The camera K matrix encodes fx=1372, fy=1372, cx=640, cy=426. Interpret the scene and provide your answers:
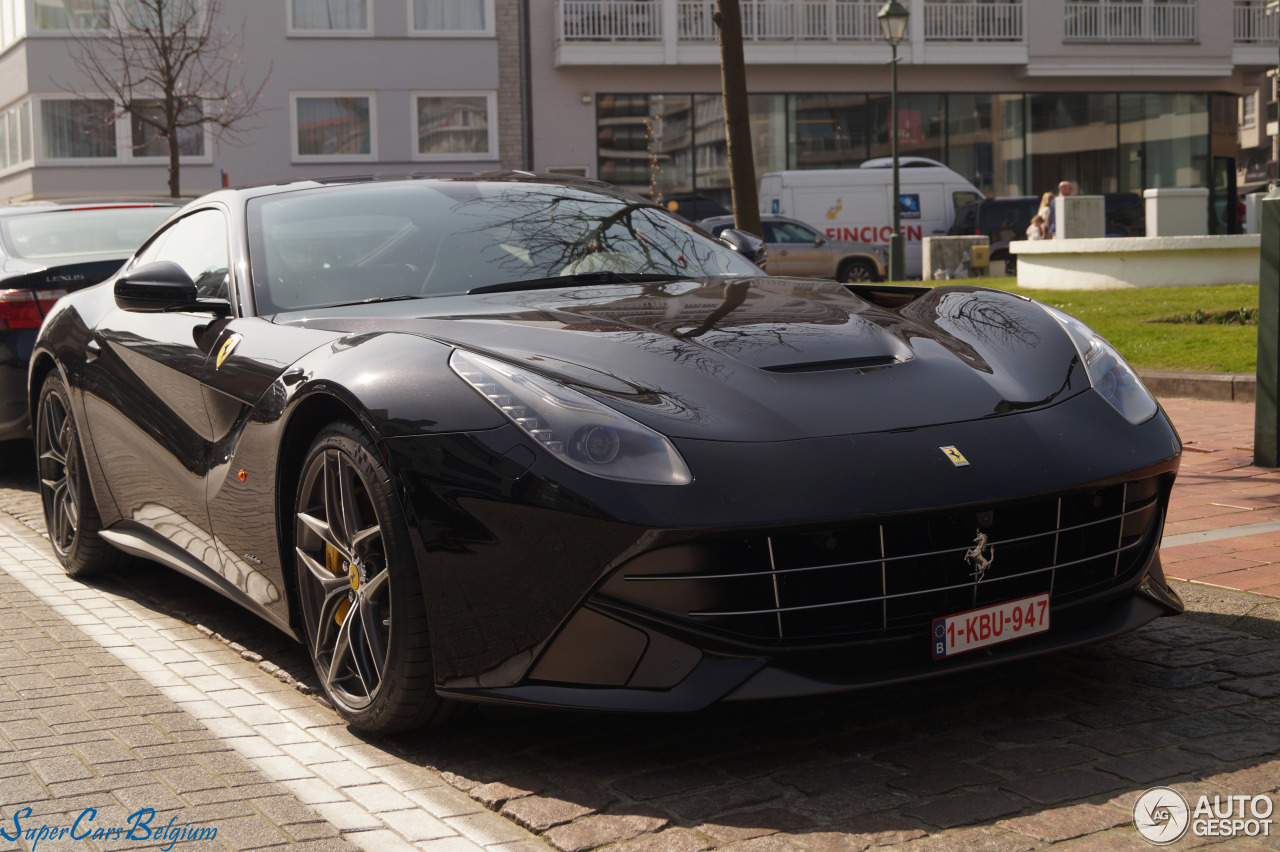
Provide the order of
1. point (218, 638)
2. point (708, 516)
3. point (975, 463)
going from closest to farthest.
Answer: point (708, 516), point (975, 463), point (218, 638)

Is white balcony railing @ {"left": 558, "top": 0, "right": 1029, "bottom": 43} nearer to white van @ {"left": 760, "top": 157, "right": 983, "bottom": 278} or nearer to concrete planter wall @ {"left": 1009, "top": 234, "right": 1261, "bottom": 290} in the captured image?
white van @ {"left": 760, "top": 157, "right": 983, "bottom": 278}

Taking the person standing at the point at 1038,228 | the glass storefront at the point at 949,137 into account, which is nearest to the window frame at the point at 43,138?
the glass storefront at the point at 949,137

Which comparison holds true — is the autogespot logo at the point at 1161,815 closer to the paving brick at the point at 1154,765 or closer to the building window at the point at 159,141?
the paving brick at the point at 1154,765

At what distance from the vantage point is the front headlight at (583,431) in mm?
2760

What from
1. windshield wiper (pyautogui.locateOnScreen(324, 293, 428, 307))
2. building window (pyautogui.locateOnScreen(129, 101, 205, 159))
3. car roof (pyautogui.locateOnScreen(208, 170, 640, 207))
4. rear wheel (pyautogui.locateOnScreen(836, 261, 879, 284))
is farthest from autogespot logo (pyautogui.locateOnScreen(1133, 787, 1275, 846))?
building window (pyautogui.locateOnScreen(129, 101, 205, 159))

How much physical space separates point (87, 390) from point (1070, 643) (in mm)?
3552

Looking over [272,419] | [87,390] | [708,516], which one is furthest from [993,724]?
[87,390]

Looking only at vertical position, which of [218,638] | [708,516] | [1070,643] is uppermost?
[708,516]

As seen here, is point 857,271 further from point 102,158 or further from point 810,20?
point 102,158

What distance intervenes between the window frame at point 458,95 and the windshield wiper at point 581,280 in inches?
1107

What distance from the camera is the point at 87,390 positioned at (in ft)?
16.2

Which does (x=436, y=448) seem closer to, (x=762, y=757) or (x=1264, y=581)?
(x=762, y=757)

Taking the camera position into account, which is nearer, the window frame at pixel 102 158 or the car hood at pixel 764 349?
A: the car hood at pixel 764 349

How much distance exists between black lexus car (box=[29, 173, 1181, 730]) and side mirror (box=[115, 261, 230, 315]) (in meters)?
0.01
